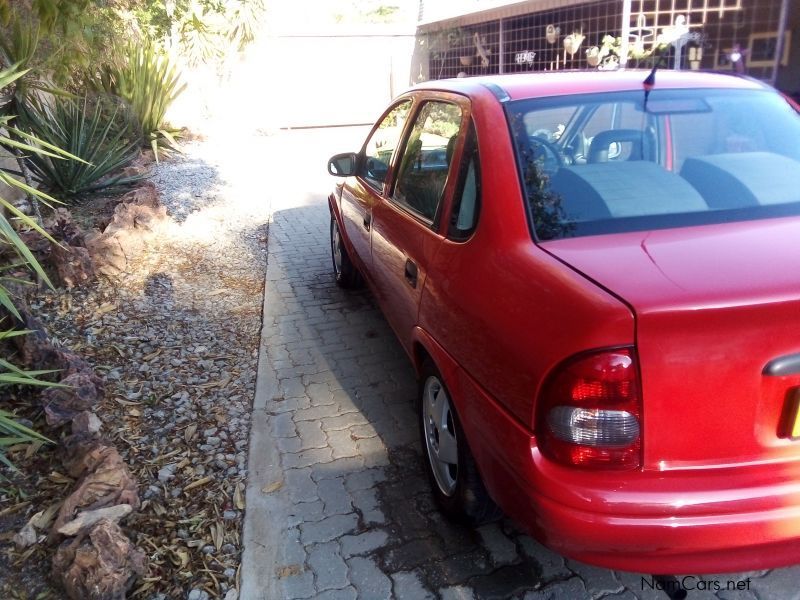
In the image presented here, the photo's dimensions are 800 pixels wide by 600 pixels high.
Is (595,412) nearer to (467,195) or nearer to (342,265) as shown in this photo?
(467,195)

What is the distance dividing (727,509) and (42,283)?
5.21 meters

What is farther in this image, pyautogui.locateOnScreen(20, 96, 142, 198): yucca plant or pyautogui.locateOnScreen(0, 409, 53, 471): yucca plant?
pyautogui.locateOnScreen(20, 96, 142, 198): yucca plant

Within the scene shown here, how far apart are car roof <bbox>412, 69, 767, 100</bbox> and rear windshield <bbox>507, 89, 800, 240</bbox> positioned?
0.06 m

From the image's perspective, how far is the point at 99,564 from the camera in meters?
2.50

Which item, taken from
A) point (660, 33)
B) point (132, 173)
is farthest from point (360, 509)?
point (660, 33)

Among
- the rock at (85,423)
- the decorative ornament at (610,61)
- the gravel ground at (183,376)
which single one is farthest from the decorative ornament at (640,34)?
the rock at (85,423)

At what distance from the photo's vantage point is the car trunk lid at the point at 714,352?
1.83 m

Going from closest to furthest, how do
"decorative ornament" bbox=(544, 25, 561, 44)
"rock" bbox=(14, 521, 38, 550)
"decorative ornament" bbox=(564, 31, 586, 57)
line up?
"rock" bbox=(14, 521, 38, 550), "decorative ornament" bbox=(564, 31, 586, 57), "decorative ornament" bbox=(544, 25, 561, 44)

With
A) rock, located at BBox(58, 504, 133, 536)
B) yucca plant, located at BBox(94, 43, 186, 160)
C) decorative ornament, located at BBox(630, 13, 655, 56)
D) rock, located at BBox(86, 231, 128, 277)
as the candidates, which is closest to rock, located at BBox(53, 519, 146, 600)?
rock, located at BBox(58, 504, 133, 536)

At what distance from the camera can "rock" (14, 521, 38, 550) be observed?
9.32 ft

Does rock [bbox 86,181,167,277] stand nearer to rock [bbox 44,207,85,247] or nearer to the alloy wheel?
rock [bbox 44,207,85,247]

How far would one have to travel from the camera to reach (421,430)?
320cm

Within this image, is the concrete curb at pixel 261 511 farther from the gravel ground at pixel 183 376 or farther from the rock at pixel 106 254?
the rock at pixel 106 254

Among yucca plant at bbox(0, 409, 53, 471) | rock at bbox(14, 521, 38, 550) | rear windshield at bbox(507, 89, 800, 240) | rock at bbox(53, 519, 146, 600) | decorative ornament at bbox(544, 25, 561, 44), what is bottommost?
rock at bbox(14, 521, 38, 550)
